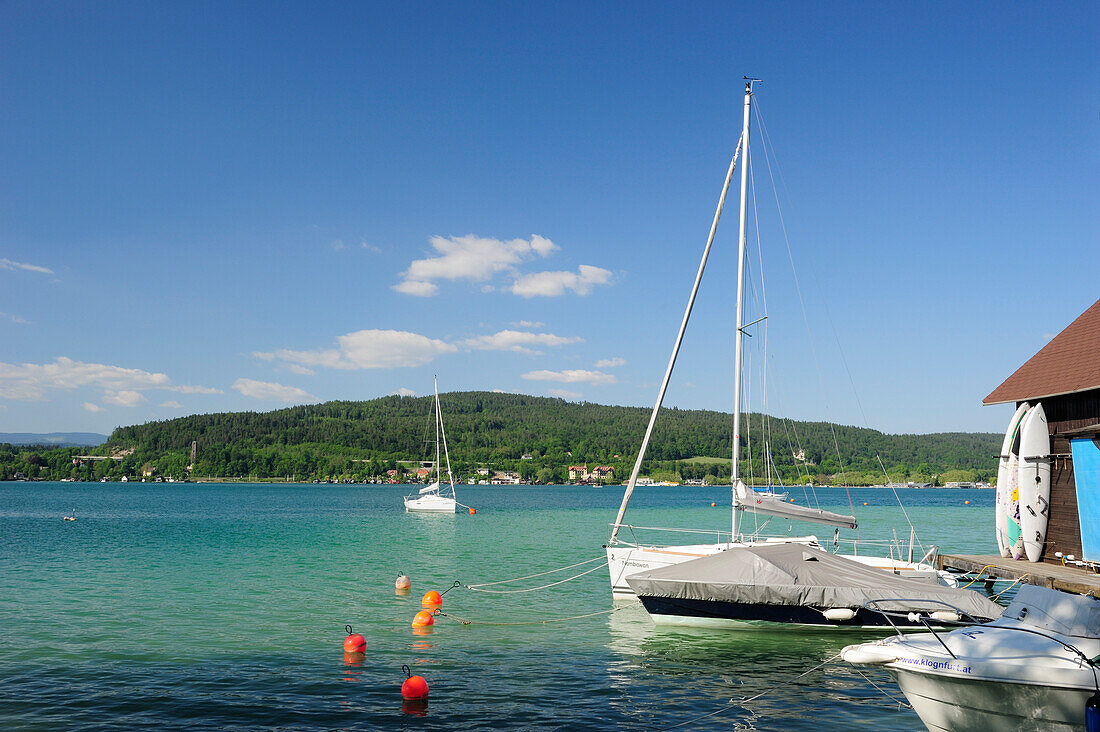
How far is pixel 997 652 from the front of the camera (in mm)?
10125

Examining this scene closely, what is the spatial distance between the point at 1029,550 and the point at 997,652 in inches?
722

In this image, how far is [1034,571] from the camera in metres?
23.0

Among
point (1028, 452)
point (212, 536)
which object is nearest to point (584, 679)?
point (1028, 452)

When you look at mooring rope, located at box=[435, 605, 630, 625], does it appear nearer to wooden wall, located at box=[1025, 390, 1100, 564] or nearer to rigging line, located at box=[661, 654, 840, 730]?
rigging line, located at box=[661, 654, 840, 730]

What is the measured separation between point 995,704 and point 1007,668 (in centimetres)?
49

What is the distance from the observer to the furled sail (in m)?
23.0

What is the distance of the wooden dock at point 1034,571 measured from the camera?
19672 millimetres

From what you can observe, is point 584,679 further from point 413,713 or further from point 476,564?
point 476,564

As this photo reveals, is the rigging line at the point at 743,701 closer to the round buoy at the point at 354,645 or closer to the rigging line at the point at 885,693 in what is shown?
the rigging line at the point at 885,693

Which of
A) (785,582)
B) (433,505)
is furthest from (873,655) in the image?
(433,505)

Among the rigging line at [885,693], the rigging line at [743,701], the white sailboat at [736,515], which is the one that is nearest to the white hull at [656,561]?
the white sailboat at [736,515]

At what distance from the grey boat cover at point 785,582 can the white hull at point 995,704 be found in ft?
17.0

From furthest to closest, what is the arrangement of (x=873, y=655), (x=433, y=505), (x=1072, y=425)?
(x=433, y=505) → (x=1072, y=425) → (x=873, y=655)

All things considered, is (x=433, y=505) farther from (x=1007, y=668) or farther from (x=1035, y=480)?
(x=1007, y=668)
